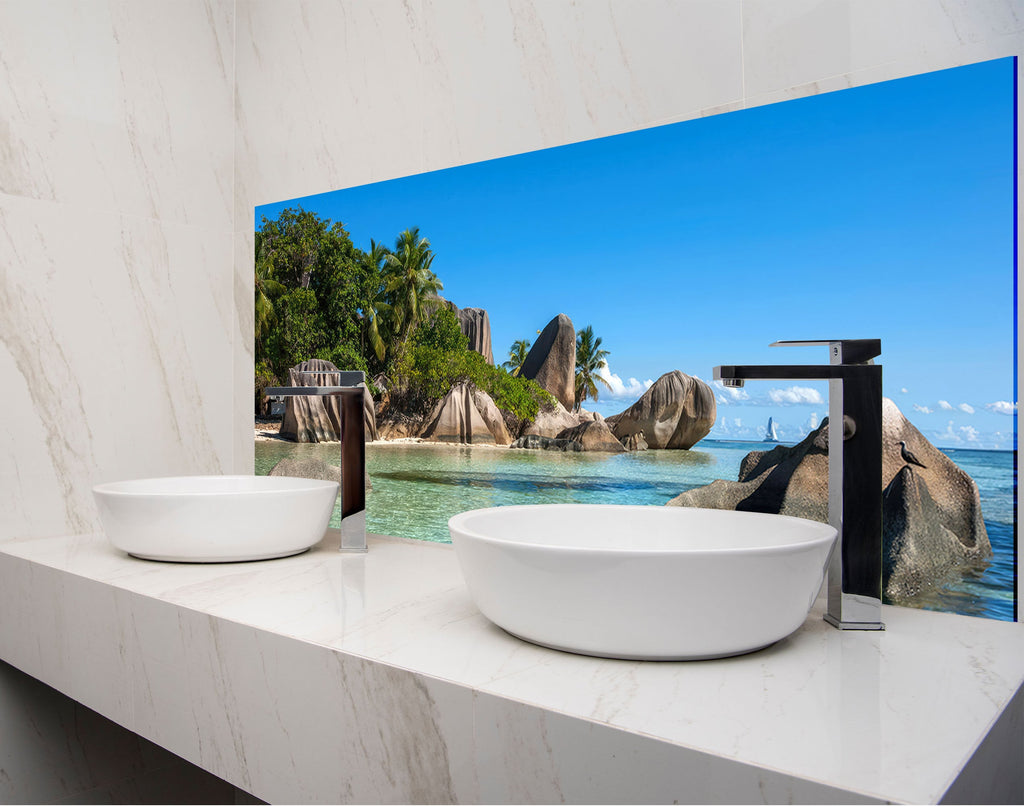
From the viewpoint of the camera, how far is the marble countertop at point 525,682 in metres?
0.70

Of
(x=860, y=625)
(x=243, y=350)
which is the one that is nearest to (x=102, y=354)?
(x=243, y=350)

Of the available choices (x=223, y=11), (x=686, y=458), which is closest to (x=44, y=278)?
(x=223, y=11)

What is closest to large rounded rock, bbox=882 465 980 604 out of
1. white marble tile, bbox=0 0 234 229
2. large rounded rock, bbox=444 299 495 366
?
large rounded rock, bbox=444 299 495 366

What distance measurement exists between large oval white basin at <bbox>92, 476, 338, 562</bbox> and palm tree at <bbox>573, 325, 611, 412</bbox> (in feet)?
1.92

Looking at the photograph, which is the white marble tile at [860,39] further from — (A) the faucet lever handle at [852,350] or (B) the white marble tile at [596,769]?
(B) the white marble tile at [596,769]

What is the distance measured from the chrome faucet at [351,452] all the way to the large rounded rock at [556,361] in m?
0.37

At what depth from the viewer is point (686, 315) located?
1.49 m

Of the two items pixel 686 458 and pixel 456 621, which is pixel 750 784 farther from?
pixel 686 458

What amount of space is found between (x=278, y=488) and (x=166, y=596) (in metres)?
0.55

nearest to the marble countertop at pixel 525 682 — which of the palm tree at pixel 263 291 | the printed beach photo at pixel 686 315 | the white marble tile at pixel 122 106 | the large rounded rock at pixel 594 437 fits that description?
the printed beach photo at pixel 686 315

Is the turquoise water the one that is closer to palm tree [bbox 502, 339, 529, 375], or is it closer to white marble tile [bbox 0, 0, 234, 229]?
palm tree [bbox 502, 339, 529, 375]

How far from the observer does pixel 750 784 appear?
661 millimetres

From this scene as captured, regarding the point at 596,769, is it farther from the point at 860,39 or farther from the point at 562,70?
the point at 562,70

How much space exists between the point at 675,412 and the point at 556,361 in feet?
0.92
